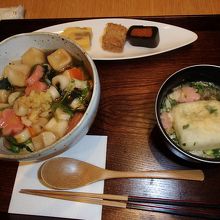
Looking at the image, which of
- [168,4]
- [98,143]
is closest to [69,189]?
[98,143]

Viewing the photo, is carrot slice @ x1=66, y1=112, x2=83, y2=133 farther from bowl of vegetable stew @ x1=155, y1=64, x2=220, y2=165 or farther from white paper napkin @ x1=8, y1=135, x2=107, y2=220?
bowl of vegetable stew @ x1=155, y1=64, x2=220, y2=165

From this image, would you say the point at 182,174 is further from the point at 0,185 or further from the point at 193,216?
the point at 0,185

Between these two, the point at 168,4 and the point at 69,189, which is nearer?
the point at 69,189

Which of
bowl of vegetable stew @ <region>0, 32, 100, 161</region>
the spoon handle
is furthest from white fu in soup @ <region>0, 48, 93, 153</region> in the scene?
the spoon handle

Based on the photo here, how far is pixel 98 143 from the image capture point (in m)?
1.08

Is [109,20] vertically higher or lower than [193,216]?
higher

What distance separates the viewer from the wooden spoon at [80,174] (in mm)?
979

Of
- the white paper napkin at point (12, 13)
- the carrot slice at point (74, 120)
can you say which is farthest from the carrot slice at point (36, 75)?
the white paper napkin at point (12, 13)

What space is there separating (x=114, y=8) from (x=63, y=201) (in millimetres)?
1065

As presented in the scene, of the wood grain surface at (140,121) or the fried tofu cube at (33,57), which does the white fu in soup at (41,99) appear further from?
the wood grain surface at (140,121)

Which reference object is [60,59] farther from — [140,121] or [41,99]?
[140,121]

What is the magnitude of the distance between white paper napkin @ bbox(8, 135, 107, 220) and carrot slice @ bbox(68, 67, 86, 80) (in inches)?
8.7

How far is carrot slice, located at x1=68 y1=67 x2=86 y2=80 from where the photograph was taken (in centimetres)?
106

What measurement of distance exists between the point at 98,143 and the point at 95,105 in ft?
0.58
